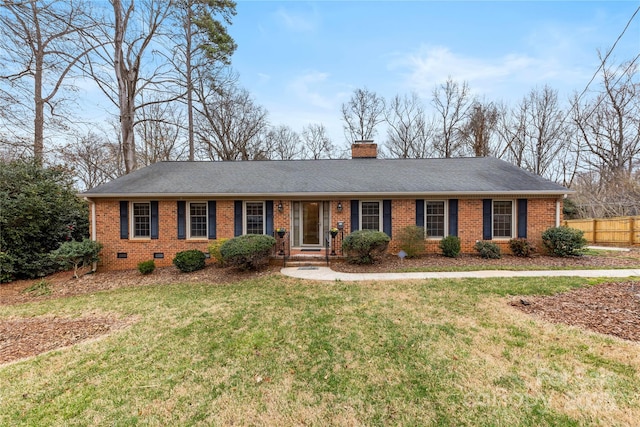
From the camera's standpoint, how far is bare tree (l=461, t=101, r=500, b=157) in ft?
69.2

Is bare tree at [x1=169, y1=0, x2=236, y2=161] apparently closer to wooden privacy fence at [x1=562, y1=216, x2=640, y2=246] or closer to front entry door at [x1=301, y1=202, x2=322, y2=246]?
front entry door at [x1=301, y1=202, x2=322, y2=246]

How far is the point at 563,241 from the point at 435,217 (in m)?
3.99

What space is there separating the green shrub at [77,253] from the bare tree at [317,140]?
18514mm

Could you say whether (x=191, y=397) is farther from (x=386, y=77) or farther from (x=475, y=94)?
(x=475, y=94)

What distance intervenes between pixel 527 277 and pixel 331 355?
588cm

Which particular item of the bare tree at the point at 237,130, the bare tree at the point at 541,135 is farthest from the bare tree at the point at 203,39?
the bare tree at the point at 541,135

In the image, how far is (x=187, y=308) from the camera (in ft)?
17.2

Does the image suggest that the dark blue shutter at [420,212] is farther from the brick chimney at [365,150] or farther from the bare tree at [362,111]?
the bare tree at [362,111]

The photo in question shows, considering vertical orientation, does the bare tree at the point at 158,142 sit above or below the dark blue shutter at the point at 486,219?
above

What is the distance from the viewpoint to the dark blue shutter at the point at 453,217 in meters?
9.42

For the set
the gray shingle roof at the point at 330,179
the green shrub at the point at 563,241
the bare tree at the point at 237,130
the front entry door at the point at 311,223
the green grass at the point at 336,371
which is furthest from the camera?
the bare tree at the point at 237,130

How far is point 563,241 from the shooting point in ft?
28.6

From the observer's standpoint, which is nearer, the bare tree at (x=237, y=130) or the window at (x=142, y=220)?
the window at (x=142, y=220)

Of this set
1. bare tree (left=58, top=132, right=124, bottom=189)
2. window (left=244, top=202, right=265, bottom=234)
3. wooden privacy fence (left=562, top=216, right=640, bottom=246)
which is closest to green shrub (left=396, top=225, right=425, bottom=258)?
window (left=244, top=202, right=265, bottom=234)
